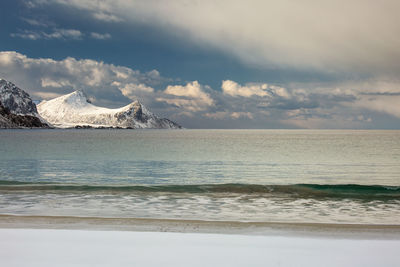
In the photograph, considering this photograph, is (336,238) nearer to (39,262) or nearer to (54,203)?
(39,262)

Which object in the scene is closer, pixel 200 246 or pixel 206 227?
pixel 200 246

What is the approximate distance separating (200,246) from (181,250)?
0.63 m

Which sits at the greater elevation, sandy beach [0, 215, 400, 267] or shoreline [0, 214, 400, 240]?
sandy beach [0, 215, 400, 267]

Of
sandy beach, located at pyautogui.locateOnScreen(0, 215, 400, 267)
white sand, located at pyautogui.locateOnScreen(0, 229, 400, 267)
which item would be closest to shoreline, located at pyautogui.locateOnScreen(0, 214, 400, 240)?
sandy beach, located at pyautogui.locateOnScreen(0, 215, 400, 267)

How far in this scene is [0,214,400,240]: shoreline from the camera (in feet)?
39.0

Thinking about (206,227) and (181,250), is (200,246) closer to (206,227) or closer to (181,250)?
(181,250)

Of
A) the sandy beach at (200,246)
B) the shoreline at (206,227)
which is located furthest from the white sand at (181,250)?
the shoreline at (206,227)

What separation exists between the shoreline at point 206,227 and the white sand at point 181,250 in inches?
43.4

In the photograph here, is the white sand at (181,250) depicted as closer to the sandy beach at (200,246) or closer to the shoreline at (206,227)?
the sandy beach at (200,246)

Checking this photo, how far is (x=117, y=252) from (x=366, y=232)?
823 cm

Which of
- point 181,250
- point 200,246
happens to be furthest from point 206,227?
point 181,250

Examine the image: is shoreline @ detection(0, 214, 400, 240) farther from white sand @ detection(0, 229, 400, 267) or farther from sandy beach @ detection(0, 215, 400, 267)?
white sand @ detection(0, 229, 400, 267)

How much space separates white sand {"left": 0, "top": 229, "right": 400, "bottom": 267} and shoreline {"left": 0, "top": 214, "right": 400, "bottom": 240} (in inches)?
43.4

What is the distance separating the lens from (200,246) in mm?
9352
